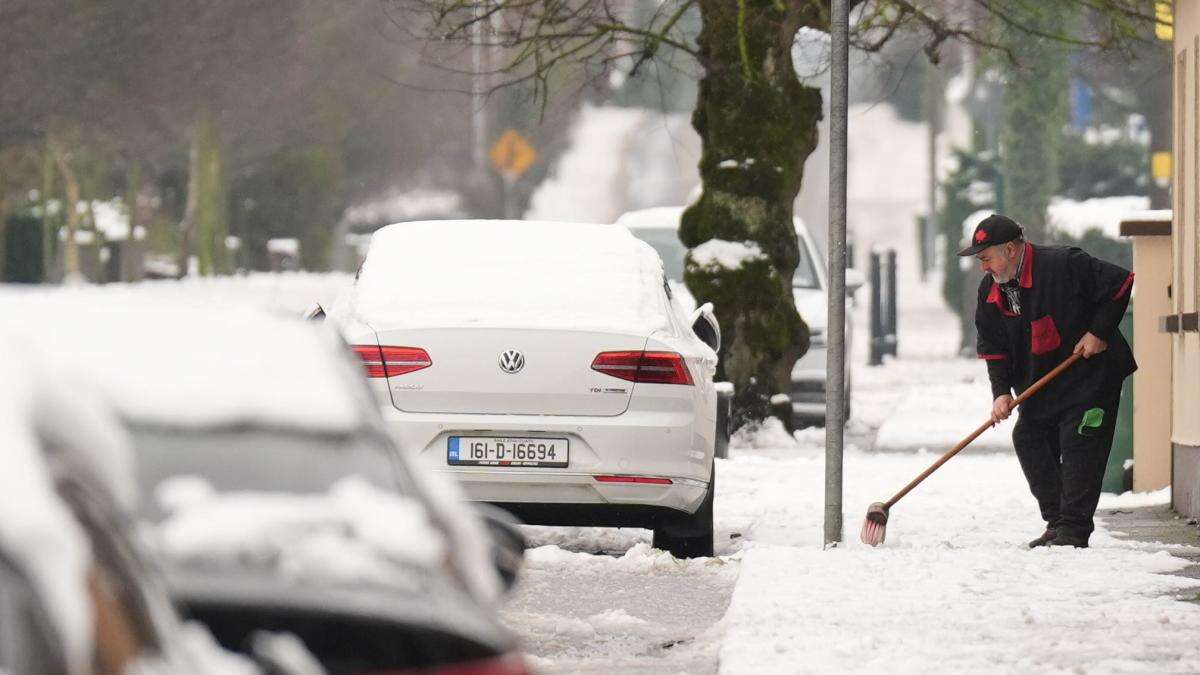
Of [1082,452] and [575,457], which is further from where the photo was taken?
[1082,452]

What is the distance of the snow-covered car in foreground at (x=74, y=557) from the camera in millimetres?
2516

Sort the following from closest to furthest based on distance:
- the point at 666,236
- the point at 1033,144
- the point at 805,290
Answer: the point at 805,290
the point at 666,236
the point at 1033,144

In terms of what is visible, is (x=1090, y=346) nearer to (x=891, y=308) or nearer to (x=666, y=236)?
(x=666, y=236)

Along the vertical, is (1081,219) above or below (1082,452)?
above

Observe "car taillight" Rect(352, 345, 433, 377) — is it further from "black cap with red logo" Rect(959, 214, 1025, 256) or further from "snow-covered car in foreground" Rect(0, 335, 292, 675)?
"snow-covered car in foreground" Rect(0, 335, 292, 675)

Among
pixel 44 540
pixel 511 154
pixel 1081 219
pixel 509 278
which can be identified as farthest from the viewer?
pixel 511 154

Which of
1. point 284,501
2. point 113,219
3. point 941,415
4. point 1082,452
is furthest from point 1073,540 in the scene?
point 113,219

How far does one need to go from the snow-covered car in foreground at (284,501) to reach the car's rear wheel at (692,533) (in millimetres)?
6531

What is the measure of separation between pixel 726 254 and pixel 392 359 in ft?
28.2

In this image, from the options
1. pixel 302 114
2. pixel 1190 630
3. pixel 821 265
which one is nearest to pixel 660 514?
pixel 1190 630

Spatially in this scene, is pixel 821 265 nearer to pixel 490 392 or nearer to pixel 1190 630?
pixel 490 392

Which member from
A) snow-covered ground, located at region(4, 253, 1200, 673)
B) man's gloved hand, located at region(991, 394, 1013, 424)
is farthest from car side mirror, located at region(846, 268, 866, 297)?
man's gloved hand, located at region(991, 394, 1013, 424)

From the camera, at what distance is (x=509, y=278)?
33.0 ft

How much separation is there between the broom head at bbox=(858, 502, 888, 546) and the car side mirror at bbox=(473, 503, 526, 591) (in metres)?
6.60
